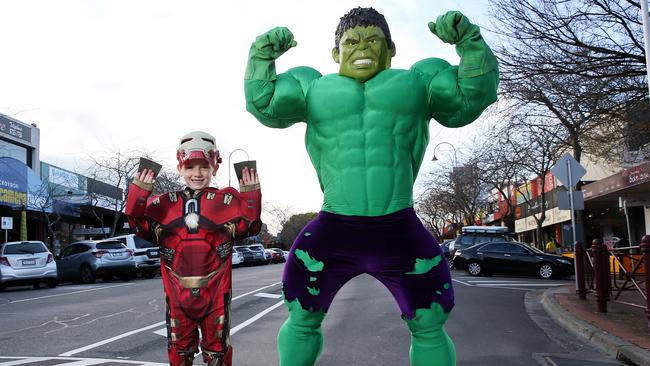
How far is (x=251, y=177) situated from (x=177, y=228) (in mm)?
488

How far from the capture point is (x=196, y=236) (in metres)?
3.26

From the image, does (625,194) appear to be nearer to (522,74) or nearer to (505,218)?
(522,74)

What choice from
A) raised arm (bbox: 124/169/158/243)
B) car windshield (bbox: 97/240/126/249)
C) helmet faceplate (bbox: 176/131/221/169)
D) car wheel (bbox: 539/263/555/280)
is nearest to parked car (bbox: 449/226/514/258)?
car wheel (bbox: 539/263/555/280)

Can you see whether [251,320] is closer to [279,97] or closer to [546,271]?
[279,97]

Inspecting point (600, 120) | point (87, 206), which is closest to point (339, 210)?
point (600, 120)

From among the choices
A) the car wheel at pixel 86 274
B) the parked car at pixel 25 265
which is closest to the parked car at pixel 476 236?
the car wheel at pixel 86 274

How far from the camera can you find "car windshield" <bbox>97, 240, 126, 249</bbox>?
18594 mm

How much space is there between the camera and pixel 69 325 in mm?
8195

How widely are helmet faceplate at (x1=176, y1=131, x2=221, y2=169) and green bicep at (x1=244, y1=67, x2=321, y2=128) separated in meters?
0.53

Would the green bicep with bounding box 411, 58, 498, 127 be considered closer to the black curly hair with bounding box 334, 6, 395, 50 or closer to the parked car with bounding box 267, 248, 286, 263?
the black curly hair with bounding box 334, 6, 395, 50

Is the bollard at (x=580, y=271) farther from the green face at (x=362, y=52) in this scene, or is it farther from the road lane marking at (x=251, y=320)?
the green face at (x=362, y=52)

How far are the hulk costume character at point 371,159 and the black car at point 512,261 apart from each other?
1652 centimetres

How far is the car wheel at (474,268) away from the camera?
1906 centimetres

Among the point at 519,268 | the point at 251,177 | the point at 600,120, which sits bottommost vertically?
the point at 519,268
